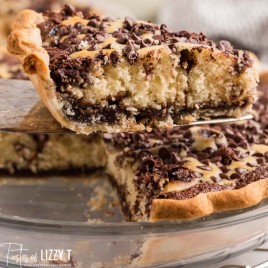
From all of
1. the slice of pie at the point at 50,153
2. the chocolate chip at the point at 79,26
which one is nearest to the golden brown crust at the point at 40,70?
the chocolate chip at the point at 79,26

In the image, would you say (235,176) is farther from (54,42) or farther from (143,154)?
(54,42)

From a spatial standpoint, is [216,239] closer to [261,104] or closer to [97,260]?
[97,260]

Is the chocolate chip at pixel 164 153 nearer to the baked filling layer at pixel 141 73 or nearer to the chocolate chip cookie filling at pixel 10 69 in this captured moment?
the baked filling layer at pixel 141 73

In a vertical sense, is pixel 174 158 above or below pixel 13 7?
below

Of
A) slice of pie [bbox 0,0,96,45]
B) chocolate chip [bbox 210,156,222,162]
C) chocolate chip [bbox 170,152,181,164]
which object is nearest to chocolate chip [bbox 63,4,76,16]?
chocolate chip [bbox 170,152,181,164]

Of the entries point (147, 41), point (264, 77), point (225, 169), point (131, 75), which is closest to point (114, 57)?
point (131, 75)
